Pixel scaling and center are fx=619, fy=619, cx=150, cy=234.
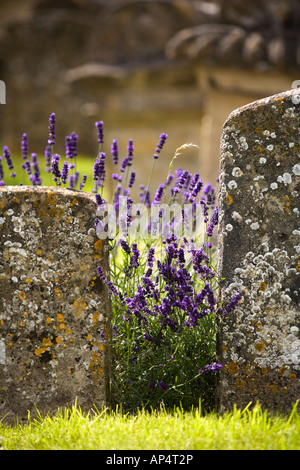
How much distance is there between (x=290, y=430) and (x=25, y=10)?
15.5 m

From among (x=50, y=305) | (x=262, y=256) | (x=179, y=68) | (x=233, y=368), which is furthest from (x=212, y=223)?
(x=179, y=68)

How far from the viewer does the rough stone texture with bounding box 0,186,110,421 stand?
284 centimetres

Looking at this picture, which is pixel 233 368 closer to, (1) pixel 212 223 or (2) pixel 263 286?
(2) pixel 263 286

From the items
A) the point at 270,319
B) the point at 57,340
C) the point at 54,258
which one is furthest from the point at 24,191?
the point at 270,319

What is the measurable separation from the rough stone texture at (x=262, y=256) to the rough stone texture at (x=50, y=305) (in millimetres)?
589

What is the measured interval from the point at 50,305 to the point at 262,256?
39.1 inches

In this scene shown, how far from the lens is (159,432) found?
8.09ft

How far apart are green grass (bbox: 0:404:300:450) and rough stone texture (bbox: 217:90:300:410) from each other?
16cm

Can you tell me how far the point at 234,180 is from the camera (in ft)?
9.37

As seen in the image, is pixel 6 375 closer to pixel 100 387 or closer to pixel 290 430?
pixel 100 387

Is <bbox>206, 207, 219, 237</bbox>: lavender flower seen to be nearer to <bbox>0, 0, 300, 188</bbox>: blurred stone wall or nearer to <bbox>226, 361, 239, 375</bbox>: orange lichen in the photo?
<bbox>226, 361, 239, 375</bbox>: orange lichen

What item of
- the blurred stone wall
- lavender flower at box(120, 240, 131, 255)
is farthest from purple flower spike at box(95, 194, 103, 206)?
the blurred stone wall

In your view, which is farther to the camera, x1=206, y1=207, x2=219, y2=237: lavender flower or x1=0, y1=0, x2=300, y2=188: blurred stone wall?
x1=0, y1=0, x2=300, y2=188: blurred stone wall

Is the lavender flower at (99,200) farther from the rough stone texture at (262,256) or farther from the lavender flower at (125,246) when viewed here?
the rough stone texture at (262,256)
